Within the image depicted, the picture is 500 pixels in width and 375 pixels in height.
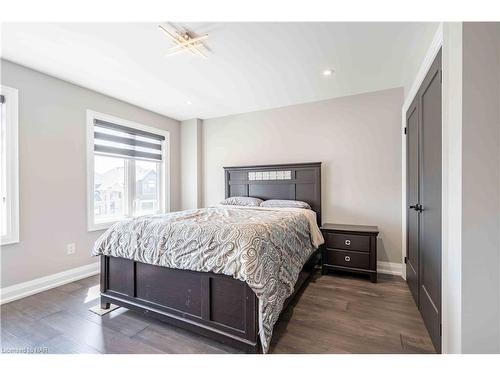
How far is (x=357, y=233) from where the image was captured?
2670 mm

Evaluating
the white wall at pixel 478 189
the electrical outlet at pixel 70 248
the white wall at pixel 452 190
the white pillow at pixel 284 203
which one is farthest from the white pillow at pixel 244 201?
the white wall at pixel 478 189

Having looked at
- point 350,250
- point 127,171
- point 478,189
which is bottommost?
point 350,250

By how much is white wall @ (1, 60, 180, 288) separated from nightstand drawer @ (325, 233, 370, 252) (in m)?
3.13

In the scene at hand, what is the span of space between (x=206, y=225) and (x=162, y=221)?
0.46 meters

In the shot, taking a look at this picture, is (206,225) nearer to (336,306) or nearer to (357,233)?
(336,306)

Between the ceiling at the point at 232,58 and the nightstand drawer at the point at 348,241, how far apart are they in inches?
73.8

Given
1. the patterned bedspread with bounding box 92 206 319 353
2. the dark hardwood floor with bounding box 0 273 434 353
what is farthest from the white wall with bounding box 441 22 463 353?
the patterned bedspread with bounding box 92 206 319 353

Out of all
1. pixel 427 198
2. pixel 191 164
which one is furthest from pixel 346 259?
pixel 191 164

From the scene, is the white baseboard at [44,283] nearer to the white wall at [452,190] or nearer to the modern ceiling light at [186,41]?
the modern ceiling light at [186,41]

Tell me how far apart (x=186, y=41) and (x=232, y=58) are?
19.7 inches

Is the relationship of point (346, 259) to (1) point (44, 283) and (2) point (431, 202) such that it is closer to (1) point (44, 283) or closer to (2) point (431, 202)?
(2) point (431, 202)

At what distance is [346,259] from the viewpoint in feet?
8.93
